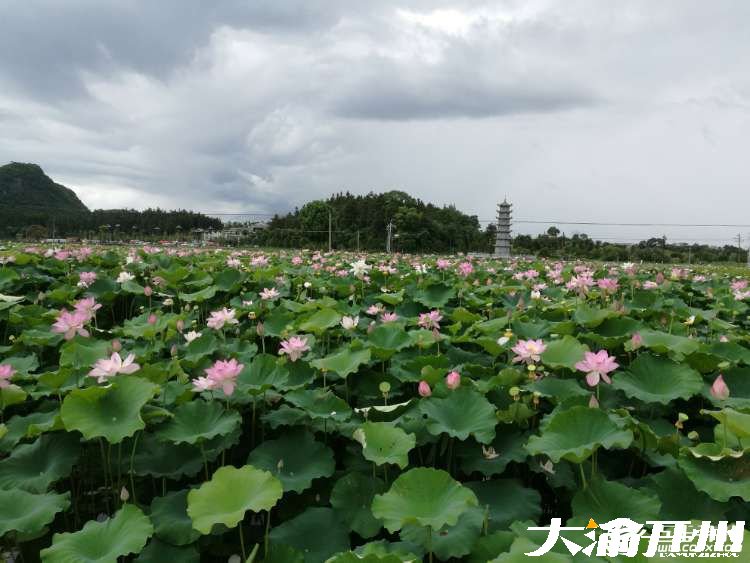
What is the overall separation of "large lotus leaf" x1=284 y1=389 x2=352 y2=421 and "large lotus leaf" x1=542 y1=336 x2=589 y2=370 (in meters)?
0.79

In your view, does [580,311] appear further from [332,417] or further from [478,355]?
[332,417]

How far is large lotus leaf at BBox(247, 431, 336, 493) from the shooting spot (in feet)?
5.46

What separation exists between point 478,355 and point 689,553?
4.57ft

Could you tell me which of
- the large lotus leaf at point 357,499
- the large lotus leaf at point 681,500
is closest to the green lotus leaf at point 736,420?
the large lotus leaf at point 681,500

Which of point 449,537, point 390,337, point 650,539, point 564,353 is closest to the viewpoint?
point 650,539

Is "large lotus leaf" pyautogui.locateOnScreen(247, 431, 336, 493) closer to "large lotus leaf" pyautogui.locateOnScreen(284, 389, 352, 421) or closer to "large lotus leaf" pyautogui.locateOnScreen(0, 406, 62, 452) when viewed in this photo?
"large lotus leaf" pyautogui.locateOnScreen(284, 389, 352, 421)

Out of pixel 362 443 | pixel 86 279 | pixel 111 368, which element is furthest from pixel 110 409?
pixel 86 279

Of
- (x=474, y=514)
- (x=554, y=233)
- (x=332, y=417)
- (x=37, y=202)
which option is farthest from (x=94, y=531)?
(x=37, y=202)

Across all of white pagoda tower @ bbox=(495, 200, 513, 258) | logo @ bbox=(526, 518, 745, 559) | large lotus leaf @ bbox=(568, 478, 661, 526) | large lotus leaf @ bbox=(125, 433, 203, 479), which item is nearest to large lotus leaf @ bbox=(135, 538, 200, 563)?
large lotus leaf @ bbox=(125, 433, 203, 479)

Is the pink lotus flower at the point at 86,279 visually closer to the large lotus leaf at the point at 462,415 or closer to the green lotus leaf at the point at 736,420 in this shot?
the large lotus leaf at the point at 462,415

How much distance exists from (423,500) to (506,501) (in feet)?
1.08

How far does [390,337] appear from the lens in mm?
2477

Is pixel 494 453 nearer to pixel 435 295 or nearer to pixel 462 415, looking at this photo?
pixel 462 415

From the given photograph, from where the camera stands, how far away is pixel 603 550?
123cm
